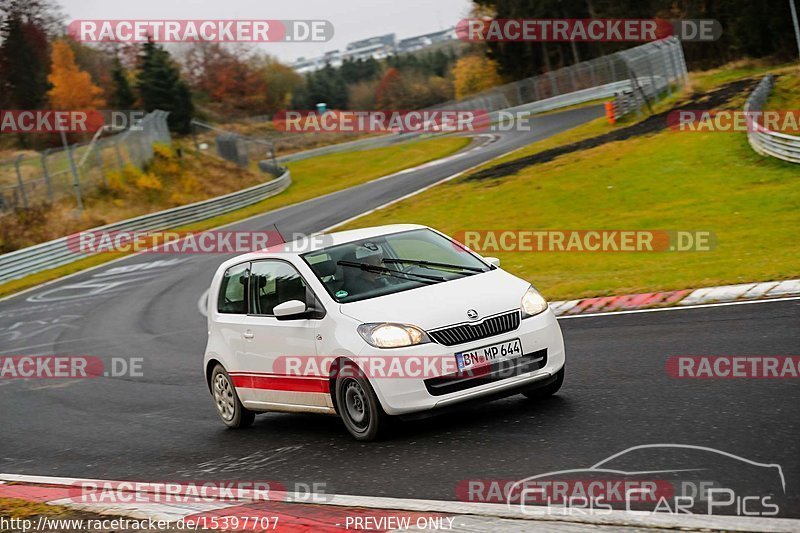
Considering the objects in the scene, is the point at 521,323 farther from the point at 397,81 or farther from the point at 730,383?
the point at 397,81

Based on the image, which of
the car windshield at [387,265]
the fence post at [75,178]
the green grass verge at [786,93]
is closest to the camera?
the car windshield at [387,265]

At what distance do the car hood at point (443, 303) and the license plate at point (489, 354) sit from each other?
0.25m

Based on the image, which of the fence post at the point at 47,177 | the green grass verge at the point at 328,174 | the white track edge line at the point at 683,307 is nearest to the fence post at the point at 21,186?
the fence post at the point at 47,177

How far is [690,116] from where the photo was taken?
3738 cm

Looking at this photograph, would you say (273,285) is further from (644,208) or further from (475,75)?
(475,75)

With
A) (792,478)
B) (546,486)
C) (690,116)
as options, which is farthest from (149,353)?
(690,116)

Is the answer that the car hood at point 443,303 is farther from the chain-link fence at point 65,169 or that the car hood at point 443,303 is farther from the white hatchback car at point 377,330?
the chain-link fence at point 65,169

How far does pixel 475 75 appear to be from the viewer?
103m

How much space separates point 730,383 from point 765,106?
31717mm

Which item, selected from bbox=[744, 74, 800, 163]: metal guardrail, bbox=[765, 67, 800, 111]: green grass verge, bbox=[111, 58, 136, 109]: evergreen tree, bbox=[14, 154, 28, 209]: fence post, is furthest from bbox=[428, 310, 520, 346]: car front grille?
→ bbox=[111, 58, 136, 109]: evergreen tree

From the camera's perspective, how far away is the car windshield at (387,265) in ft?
28.4

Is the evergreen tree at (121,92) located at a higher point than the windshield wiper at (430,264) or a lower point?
higher

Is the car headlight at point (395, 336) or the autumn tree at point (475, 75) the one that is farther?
the autumn tree at point (475, 75)

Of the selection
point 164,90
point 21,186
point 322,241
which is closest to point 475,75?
point 164,90
